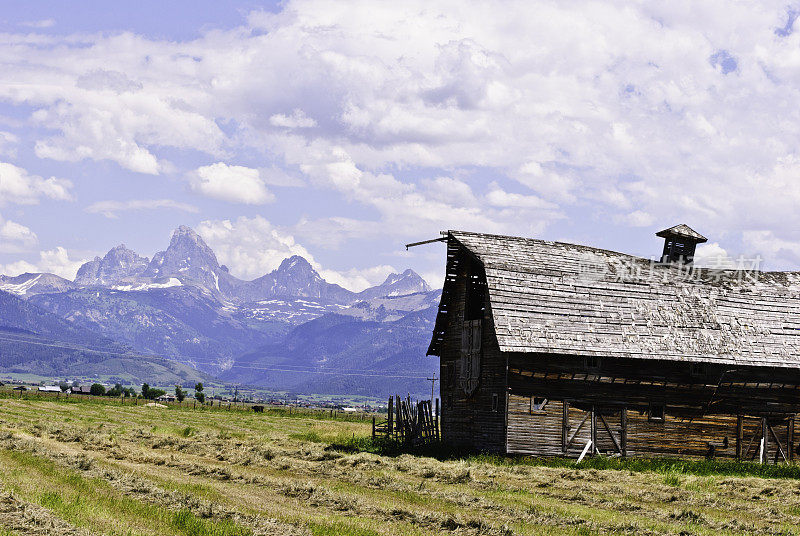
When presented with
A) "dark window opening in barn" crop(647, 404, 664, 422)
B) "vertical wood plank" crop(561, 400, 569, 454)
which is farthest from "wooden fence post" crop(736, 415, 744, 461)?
"vertical wood plank" crop(561, 400, 569, 454)

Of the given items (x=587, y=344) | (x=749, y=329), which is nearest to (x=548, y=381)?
(x=587, y=344)

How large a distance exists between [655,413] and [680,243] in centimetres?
1150

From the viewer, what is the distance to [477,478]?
85.4ft

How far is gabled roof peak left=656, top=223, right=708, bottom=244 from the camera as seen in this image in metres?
45.2

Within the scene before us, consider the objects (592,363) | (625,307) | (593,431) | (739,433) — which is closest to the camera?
(593,431)

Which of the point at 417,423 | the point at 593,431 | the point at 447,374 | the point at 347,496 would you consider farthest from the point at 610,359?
the point at 347,496

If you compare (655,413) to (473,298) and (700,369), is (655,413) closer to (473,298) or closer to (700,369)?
(700,369)

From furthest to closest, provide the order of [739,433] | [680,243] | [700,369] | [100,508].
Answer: [680,243] < [739,433] < [700,369] < [100,508]

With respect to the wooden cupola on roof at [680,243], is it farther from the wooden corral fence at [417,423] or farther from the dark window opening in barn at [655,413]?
the wooden corral fence at [417,423]

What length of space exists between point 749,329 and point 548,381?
1021cm

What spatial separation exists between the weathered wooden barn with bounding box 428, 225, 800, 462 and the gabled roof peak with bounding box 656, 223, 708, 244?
161 inches

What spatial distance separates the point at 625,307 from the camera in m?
38.4

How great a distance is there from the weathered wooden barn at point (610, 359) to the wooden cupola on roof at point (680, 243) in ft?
12.3

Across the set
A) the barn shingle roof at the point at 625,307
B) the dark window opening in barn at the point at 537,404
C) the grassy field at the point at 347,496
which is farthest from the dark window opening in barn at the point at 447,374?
the grassy field at the point at 347,496
